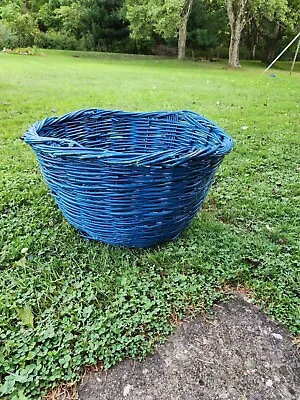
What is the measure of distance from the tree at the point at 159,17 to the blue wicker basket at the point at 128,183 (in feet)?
42.3

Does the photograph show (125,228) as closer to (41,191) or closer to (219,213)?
(219,213)

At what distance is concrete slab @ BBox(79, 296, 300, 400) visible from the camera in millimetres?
1181

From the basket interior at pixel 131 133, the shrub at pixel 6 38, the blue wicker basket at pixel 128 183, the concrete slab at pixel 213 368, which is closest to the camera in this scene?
the concrete slab at pixel 213 368

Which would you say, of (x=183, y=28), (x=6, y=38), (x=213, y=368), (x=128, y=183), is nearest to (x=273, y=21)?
(x=183, y=28)

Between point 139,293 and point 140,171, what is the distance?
0.52m

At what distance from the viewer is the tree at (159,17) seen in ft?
43.7

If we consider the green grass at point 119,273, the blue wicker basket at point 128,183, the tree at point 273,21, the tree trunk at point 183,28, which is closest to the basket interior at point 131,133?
the blue wicker basket at point 128,183

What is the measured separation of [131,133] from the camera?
2.30 meters

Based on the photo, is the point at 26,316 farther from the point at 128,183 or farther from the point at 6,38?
the point at 6,38

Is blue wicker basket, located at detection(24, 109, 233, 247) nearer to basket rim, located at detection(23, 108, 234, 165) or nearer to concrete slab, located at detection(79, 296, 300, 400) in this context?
basket rim, located at detection(23, 108, 234, 165)

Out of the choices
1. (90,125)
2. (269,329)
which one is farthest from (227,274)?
(90,125)

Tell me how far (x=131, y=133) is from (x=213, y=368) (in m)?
1.48

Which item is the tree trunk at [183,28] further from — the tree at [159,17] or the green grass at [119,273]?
the green grass at [119,273]

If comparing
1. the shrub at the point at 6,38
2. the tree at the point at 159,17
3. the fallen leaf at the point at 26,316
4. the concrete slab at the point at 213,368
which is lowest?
the concrete slab at the point at 213,368
